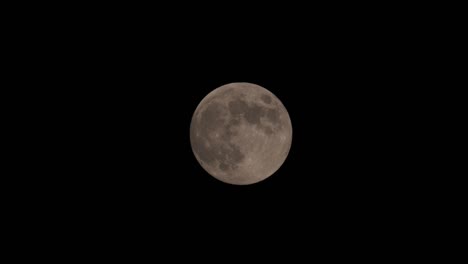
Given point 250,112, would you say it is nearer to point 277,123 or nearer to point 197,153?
point 277,123

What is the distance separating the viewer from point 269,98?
20.9 ft

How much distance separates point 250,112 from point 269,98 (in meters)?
0.62

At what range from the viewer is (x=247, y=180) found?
6438mm

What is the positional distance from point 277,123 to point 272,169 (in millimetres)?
872

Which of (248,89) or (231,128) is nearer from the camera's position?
(231,128)

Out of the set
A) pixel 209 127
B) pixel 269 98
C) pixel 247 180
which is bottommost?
pixel 247 180

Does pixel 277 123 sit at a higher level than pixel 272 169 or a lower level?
higher

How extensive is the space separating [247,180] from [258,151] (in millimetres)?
743

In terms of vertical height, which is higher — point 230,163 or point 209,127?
point 209,127

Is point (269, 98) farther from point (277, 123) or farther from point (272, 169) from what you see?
point (272, 169)

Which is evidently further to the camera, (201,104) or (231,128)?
(201,104)

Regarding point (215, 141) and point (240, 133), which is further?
point (215, 141)

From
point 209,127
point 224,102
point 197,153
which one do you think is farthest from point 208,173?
point 224,102

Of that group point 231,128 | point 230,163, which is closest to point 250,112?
point 231,128
